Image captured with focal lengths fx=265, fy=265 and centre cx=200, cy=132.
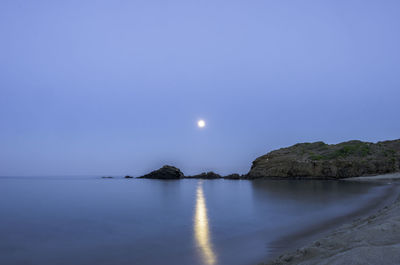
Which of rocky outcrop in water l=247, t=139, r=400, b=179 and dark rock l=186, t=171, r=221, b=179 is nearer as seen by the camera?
rocky outcrop in water l=247, t=139, r=400, b=179

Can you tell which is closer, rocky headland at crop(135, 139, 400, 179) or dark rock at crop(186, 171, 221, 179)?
rocky headland at crop(135, 139, 400, 179)

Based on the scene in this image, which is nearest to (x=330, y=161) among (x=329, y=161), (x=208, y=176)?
(x=329, y=161)

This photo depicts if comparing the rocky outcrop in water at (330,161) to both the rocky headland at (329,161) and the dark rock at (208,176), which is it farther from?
the dark rock at (208,176)

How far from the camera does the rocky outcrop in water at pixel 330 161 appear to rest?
88875 mm

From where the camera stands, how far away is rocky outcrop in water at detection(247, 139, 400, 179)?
292 ft

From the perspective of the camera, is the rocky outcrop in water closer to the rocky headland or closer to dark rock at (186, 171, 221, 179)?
the rocky headland

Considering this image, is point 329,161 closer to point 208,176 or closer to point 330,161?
point 330,161

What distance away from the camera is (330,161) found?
3602 inches

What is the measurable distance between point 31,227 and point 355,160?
9702 cm

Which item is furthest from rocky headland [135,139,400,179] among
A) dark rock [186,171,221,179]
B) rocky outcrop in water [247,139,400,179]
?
dark rock [186,171,221,179]

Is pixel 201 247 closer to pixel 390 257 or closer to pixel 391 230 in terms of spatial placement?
pixel 391 230

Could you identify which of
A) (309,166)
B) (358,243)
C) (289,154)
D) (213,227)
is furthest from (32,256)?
(289,154)

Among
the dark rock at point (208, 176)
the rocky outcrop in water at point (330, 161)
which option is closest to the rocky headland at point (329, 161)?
the rocky outcrop in water at point (330, 161)

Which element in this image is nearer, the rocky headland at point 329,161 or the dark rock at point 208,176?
the rocky headland at point 329,161
